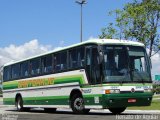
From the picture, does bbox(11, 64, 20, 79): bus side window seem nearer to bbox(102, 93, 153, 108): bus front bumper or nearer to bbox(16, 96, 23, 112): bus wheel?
bbox(16, 96, 23, 112): bus wheel

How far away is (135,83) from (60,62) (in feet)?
15.5

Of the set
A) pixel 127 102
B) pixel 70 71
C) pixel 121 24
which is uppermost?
pixel 121 24

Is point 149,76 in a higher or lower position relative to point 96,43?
lower

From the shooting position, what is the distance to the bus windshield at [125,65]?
19.5 meters

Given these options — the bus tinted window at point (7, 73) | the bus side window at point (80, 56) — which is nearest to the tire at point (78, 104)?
the bus side window at point (80, 56)

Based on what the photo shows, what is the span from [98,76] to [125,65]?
1.29m

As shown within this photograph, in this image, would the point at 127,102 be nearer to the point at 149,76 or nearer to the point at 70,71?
the point at 149,76

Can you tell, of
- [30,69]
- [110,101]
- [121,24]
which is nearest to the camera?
[110,101]

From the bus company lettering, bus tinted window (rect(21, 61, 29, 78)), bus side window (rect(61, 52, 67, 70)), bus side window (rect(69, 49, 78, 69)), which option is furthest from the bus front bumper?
bus tinted window (rect(21, 61, 29, 78))

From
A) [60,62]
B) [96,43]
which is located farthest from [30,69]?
[96,43]

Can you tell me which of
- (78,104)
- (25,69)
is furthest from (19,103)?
(78,104)

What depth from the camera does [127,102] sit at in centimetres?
1966

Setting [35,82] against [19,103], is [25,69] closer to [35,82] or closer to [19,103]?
[35,82]

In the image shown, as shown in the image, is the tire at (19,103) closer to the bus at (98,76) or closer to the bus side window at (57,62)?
the bus at (98,76)
